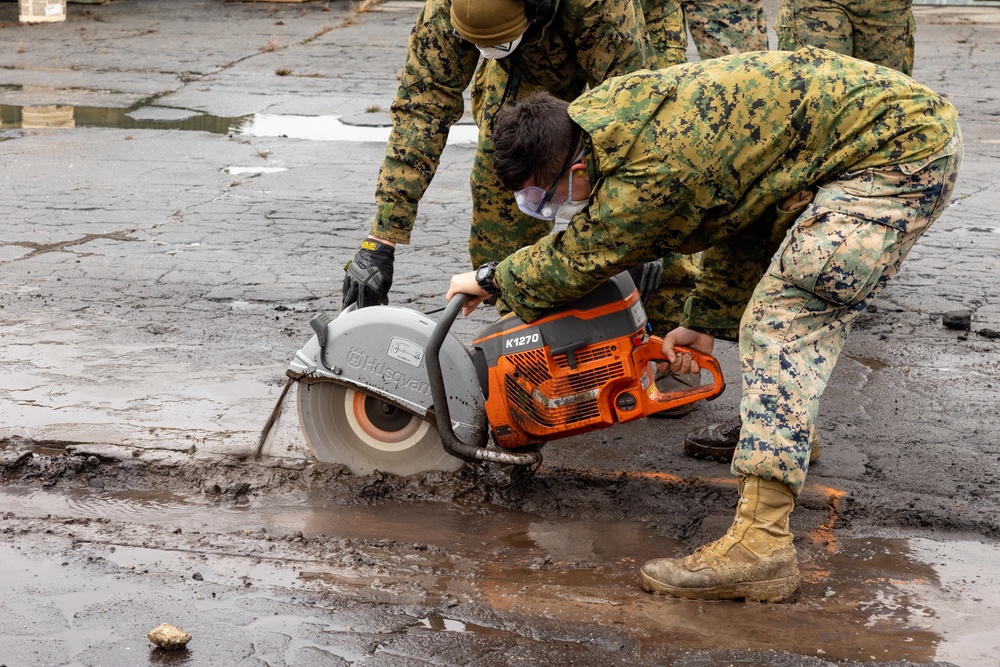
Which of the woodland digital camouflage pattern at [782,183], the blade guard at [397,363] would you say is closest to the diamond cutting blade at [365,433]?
the blade guard at [397,363]

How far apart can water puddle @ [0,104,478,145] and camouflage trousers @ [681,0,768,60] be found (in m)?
2.88

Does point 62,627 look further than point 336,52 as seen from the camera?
No

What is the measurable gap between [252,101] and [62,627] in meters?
8.17

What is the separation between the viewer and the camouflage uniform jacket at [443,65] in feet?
12.7

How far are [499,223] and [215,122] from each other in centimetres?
593

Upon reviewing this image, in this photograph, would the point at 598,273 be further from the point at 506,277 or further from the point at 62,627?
the point at 62,627

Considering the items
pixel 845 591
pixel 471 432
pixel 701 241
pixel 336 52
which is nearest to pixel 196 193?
pixel 471 432

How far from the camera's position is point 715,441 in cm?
400

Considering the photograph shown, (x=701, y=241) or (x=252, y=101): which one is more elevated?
(x=701, y=241)

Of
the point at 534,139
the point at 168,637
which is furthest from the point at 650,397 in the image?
the point at 168,637

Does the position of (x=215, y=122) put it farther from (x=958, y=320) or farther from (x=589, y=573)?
(x=589, y=573)

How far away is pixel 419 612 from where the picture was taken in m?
3.01

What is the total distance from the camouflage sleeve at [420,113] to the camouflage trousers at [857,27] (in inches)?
100

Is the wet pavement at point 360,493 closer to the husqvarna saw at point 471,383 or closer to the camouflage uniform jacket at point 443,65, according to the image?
the husqvarna saw at point 471,383
